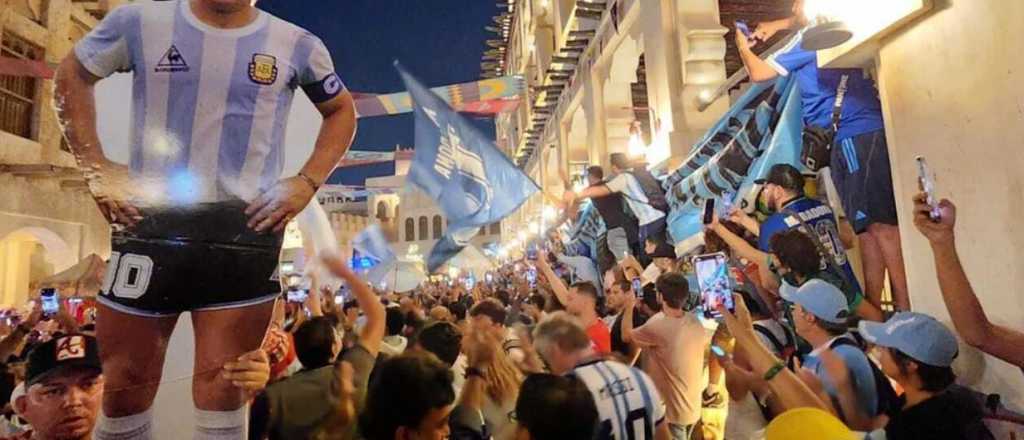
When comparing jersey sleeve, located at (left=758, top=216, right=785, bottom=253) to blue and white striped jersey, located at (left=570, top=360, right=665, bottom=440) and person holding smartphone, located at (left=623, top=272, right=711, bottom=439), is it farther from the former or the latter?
blue and white striped jersey, located at (left=570, top=360, right=665, bottom=440)

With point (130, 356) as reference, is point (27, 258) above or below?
above

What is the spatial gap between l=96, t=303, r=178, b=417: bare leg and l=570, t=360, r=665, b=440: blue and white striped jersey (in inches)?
69.1

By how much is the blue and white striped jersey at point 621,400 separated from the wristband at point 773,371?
530 mm

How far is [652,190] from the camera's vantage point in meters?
8.73

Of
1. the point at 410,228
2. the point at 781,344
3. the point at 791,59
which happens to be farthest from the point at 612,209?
the point at 410,228

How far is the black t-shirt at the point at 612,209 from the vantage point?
966 centimetres

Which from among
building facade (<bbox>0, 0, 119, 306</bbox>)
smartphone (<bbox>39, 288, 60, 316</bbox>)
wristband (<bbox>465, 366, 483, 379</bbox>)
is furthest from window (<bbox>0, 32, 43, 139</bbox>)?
wristband (<bbox>465, 366, 483, 379</bbox>)

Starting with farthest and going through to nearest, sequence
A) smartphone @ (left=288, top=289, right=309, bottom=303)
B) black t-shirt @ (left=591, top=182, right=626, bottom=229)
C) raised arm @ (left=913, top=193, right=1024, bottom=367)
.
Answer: black t-shirt @ (left=591, top=182, right=626, bottom=229), raised arm @ (left=913, top=193, right=1024, bottom=367), smartphone @ (left=288, top=289, right=309, bottom=303)

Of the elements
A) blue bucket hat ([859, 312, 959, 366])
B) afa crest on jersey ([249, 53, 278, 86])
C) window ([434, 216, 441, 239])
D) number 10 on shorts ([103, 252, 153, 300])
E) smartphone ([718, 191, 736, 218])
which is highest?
afa crest on jersey ([249, 53, 278, 86])

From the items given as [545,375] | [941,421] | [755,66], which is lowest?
[941,421]

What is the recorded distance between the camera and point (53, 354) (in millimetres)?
2383

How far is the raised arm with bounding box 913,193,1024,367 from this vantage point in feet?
10.3

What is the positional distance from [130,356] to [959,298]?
12.8 ft

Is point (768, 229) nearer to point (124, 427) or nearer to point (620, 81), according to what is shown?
point (124, 427)
